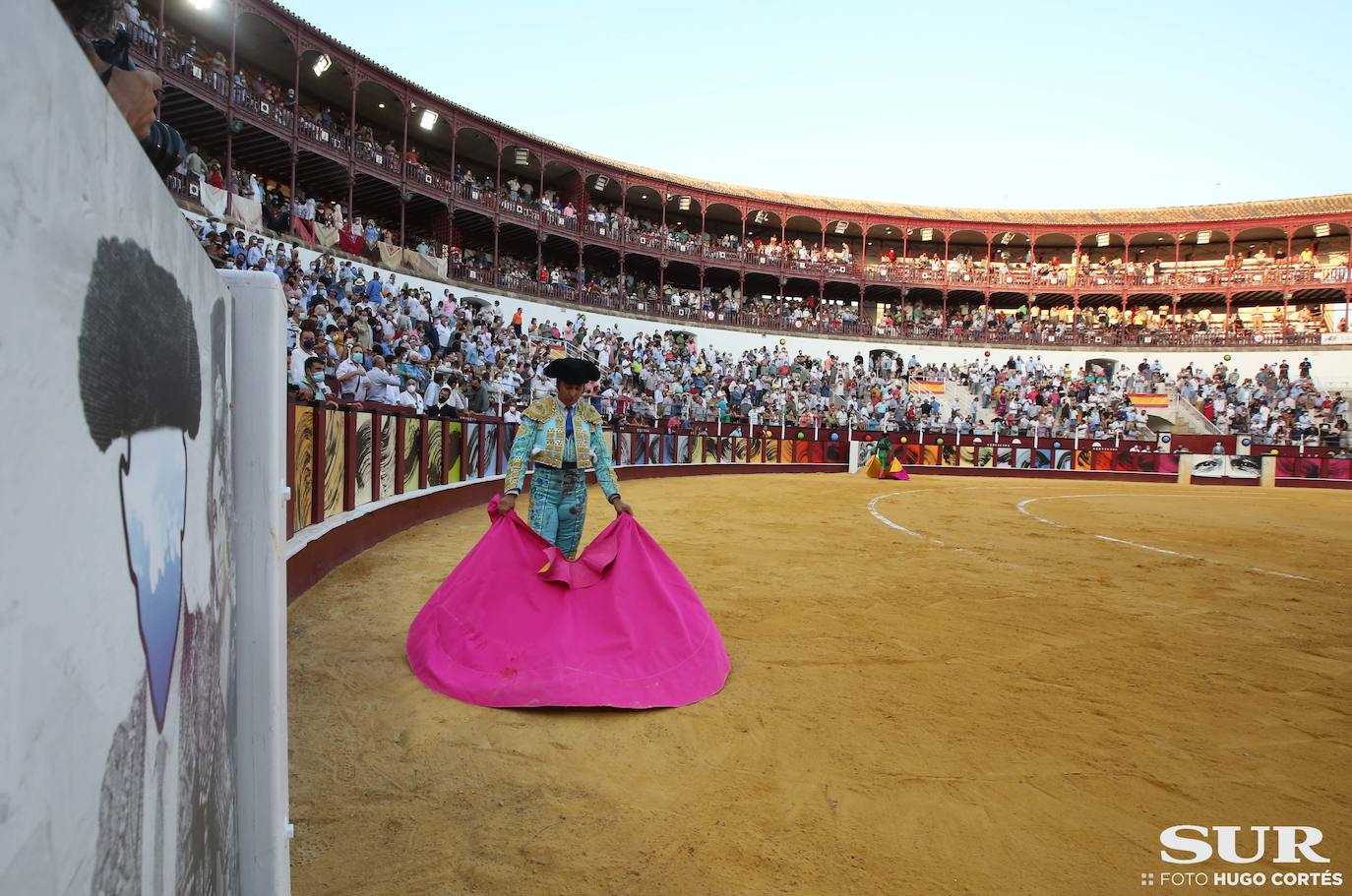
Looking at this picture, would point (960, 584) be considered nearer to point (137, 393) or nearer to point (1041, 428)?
point (137, 393)

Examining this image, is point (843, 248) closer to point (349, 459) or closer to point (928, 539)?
point (928, 539)

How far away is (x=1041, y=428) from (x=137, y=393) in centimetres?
3040

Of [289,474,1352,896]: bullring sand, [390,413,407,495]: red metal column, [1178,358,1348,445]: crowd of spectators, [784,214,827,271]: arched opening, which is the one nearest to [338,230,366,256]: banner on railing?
[390,413,407,495]: red metal column

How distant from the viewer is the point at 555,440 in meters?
4.39

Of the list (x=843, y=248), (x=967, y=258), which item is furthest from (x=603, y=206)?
(x=967, y=258)

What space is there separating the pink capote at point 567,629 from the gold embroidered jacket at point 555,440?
0.38 m

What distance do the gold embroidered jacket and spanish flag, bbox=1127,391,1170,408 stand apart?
1287 inches

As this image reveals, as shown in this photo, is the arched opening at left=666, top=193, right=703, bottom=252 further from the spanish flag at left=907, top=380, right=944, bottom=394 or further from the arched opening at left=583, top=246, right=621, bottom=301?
the spanish flag at left=907, top=380, right=944, bottom=394

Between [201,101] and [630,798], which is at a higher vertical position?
[201,101]

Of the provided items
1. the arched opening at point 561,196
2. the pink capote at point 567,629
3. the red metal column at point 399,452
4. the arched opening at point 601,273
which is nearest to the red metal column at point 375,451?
the red metal column at point 399,452

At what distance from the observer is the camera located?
1.68 m

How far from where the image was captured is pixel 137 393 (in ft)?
3.29

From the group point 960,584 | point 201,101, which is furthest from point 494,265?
point 960,584

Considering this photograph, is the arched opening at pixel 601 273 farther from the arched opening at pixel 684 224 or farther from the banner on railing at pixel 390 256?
the banner on railing at pixel 390 256
